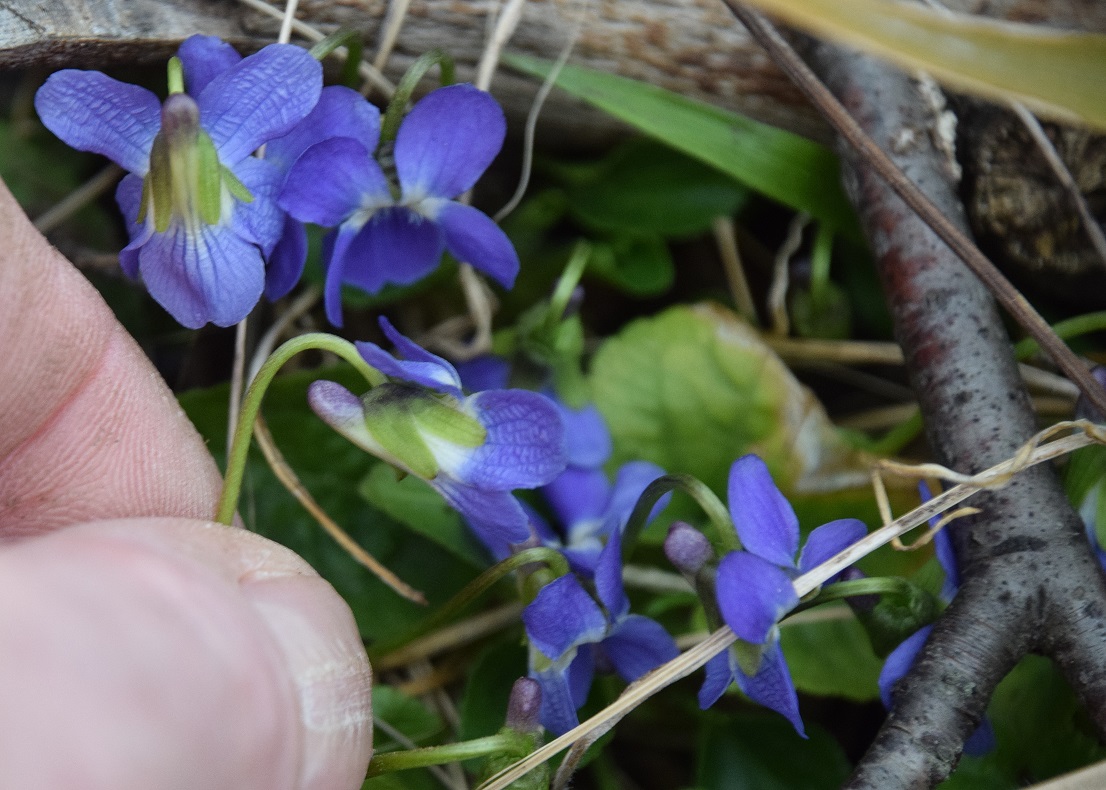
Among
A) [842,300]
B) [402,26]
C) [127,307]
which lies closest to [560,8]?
[402,26]

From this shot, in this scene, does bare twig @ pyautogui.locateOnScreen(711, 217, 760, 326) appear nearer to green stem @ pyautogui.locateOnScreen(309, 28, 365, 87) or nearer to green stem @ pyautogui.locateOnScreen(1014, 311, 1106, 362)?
green stem @ pyautogui.locateOnScreen(1014, 311, 1106, 362)

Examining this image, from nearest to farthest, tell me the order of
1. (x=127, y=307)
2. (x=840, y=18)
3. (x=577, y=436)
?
1. (x=840, y=18)
2. (x=577, y=436)
3. (x=127, y=307)

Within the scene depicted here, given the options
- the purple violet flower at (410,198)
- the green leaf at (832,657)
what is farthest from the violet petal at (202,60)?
the green leaf at (832,657)

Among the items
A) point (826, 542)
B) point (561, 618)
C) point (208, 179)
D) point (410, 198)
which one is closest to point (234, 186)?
point (208, 179)

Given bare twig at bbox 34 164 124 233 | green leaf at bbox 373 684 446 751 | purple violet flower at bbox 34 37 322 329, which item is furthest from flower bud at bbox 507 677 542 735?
bare twig at bbox 34 164 124 233

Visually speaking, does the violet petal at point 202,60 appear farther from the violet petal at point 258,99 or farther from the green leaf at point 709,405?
the green leaf at point 709,405

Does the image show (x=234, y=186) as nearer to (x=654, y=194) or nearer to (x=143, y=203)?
(x=143, y=203)

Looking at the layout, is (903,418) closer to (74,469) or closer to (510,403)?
(510,403)
